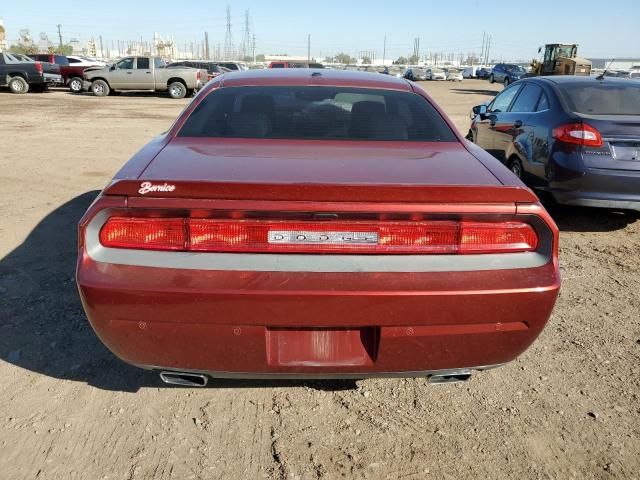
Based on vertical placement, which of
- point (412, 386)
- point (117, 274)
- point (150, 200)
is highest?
point (150, 200)

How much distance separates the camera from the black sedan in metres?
4.88

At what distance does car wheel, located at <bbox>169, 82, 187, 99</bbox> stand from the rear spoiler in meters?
23.2

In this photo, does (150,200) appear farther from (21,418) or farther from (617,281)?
(617,281)

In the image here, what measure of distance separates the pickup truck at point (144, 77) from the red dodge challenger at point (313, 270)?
74.9ft

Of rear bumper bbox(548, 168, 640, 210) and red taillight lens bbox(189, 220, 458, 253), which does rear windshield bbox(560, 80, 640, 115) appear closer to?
rear bumper bbox(548, 168, 640, 210)

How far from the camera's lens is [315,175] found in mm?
2225

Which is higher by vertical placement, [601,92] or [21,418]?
[601,92]

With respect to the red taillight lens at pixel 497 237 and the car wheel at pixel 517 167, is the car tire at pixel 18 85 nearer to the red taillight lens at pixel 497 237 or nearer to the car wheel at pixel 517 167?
the car wheel at pixel 517 167

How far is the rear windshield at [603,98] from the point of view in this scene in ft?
17.5

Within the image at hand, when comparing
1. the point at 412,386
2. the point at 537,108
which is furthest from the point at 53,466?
the point at 537,108

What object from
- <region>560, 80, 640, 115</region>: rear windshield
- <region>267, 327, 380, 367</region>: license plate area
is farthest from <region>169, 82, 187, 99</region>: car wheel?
<region>267, 327, 380, 367</region>: license plate area

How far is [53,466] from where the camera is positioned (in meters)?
2.26

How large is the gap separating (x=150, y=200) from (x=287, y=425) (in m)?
1.24

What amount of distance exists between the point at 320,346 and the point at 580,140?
3900mm
